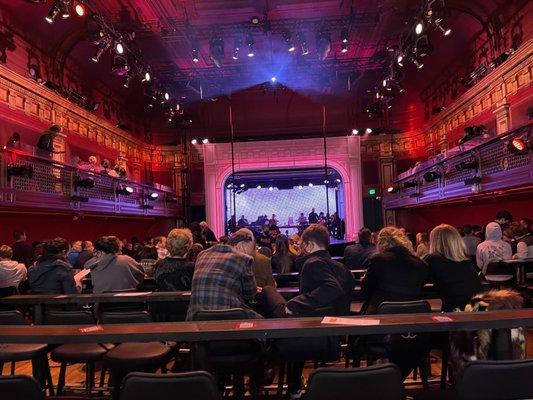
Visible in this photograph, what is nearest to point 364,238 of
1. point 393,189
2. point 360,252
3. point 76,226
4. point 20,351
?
point 360,252

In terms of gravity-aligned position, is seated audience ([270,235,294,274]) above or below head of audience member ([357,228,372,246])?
below

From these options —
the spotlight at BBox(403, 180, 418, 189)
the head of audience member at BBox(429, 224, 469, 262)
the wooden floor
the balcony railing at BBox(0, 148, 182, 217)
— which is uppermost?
the spotlight at BBox(403, 180, 418, 189)

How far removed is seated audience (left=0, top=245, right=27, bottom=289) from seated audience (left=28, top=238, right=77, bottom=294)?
5.78 ft

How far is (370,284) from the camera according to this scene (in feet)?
11.7

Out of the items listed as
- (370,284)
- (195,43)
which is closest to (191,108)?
(195,43)

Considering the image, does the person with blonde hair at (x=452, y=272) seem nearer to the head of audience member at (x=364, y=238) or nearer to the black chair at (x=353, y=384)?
the black chair at (x=353, y=384)

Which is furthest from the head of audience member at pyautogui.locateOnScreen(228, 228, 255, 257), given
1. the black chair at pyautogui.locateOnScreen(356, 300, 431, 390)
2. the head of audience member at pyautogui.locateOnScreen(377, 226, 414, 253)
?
the black chair at pyautogui.locateOnScreen(356, 300, 431, 390)

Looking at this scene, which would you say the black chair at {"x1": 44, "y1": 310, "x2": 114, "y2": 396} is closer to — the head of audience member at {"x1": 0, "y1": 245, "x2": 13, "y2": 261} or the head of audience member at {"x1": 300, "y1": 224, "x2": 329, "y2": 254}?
the head of audience member at {"x1": 300, "y1": 224, "x2": 329, "y2": 254}

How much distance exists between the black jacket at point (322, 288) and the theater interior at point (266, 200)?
14mm

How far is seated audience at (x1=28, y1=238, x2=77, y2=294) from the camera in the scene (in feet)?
15.1

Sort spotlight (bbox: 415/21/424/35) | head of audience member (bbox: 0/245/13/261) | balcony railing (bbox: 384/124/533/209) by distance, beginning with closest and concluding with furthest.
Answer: head of audience member (bbox: 0/245/13/261) < balcony railing (bbox: 384/124/533/209) < spotlight (bbox: 415/21/424/35)

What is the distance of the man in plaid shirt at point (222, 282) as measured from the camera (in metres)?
3.23

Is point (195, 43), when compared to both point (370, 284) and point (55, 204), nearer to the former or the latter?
point (55, 204)

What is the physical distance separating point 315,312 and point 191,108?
14.7 meters
